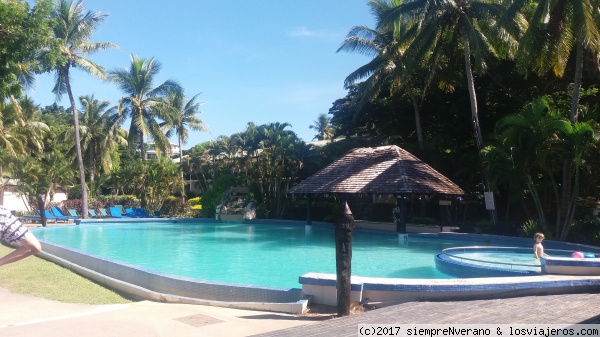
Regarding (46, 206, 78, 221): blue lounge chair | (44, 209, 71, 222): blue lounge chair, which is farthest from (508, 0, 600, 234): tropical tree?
(46, 206, 78, 221): blue lounge chair

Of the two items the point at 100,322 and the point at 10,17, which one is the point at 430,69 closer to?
the point at 10,17

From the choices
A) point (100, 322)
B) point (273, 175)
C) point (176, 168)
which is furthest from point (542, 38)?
point (176, 168)

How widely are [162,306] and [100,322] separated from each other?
1.43 m

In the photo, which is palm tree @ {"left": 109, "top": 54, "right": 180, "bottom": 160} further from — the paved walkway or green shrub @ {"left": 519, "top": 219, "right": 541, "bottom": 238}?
the paved walkway

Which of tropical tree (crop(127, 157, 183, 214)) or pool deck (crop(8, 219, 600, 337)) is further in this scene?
tropical tree (crop(127, 157, 183, 214))

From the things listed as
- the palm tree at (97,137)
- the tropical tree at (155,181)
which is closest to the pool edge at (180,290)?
the tropical tree at (155,181)

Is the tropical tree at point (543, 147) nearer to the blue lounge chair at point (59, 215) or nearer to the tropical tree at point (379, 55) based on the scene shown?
the tropical tree at point (379, 55)

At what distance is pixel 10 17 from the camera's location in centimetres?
1177

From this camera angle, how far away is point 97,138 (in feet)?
136

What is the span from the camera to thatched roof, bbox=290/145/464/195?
20.5m

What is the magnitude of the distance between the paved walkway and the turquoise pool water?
4.20 meters

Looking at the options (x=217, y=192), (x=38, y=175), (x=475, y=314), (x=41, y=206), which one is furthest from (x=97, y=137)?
(x=475, y=314)

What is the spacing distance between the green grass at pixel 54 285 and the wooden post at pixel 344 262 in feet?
14.5

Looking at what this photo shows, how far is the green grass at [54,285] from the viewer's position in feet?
30.8
